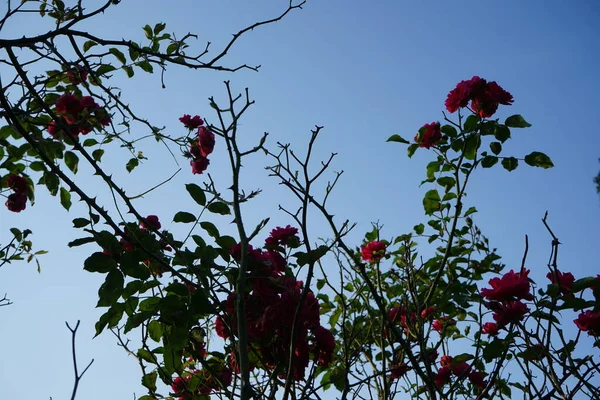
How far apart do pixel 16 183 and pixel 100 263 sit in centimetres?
151

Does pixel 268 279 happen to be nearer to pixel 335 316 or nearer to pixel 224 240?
pixel 224 240

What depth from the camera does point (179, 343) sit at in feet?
4.60

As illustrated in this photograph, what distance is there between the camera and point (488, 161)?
104 inches

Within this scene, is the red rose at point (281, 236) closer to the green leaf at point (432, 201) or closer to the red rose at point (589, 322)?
the red rose at point (589, 322)

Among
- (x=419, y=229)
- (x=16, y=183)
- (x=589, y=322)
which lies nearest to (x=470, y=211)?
(x=419, y=229)

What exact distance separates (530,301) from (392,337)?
2.19 feet

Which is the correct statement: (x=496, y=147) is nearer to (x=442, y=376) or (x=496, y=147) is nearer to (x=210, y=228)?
(x=442, y=376)

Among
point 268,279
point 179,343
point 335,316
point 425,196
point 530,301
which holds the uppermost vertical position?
point 425,196

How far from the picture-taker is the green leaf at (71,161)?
2596 millimetres

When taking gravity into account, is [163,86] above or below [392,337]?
above

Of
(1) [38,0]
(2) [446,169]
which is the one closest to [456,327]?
(2) [446,169]

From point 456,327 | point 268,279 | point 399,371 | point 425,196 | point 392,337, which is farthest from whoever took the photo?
point 456,327

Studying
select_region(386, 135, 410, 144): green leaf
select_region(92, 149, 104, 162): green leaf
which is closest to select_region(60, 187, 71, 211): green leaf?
select_region(92, 149, 104, 162): green leaf

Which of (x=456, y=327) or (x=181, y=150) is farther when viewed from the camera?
(x=456, y=327)
